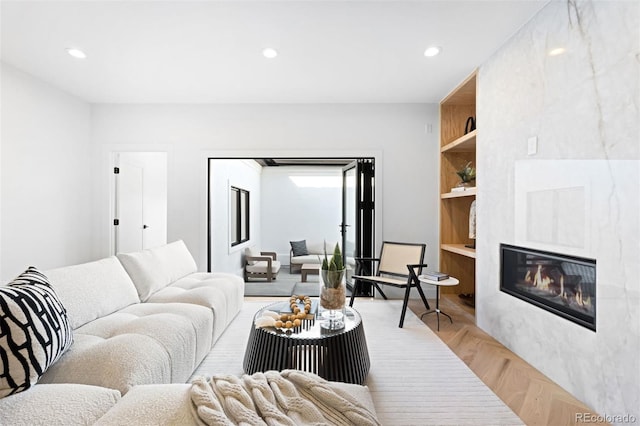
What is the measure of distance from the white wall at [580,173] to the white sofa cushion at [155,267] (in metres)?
2.98

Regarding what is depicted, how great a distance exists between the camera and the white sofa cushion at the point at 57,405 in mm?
1111

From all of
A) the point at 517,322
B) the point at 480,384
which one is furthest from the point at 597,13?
the point at 480,384

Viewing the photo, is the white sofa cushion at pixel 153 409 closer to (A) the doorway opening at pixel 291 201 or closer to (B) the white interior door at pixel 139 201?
(B) the white interior door at pixel 139 201

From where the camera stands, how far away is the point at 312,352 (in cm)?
194

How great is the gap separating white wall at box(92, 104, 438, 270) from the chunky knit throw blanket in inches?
126

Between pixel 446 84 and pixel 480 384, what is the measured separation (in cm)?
302

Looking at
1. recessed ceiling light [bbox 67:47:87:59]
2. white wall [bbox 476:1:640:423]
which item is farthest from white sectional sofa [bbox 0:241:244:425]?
white wall [bbox 476:1:640:423]

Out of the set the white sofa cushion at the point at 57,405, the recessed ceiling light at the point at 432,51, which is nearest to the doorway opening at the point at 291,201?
the recessed ceiling light at the point at 432,51

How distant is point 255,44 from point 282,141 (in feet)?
5.24

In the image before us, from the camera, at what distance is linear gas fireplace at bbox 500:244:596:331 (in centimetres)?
196

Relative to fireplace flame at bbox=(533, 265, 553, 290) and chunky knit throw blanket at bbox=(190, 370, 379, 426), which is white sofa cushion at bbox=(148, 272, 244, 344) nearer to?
chunky knit throw blanket at bbox=(190, 370, 379, 426)

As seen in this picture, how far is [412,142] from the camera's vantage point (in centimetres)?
432

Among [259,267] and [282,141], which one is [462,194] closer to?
[282,141]

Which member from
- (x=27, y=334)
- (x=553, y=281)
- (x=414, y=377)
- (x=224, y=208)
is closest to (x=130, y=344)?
(x=27, y=334)
